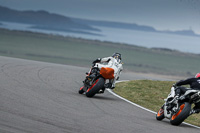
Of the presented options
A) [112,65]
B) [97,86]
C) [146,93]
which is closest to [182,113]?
[97,86]

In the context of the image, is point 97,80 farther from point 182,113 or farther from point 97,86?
point 182,113

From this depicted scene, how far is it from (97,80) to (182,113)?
371cm

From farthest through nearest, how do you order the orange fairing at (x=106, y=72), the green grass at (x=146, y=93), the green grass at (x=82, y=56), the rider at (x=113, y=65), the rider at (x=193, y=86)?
the green grass at (x=82, y=56), the green grass at (x=146, y=93), the rider at (x=113, y=65), the orange fairing at (x=106, y=72), the rider at (x=193, y=86)

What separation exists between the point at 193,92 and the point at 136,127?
1759mm

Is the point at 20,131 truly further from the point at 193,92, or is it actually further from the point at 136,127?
the point at 193,92

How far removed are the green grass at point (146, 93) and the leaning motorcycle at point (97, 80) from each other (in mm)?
1882

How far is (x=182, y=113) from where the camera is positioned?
33.4ft

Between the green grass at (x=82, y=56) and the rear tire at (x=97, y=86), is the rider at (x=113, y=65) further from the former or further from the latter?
the green grass at (x=82, y=56)

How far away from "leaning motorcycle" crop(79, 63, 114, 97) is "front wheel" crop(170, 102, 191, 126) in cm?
326

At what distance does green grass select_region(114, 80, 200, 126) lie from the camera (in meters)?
14.6

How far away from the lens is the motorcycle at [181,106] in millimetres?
10180

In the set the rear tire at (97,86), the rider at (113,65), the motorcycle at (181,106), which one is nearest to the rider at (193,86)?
the motorcycle at (181,106)

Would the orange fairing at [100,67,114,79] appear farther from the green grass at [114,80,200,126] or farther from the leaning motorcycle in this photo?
the green grass at [114,80,200,126]

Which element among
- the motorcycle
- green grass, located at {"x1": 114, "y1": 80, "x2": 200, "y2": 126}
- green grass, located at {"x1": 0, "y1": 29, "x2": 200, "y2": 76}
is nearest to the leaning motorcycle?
green grass, located at {"x1": 114, "y1": 80, "x2": 200, "y2": 126}
